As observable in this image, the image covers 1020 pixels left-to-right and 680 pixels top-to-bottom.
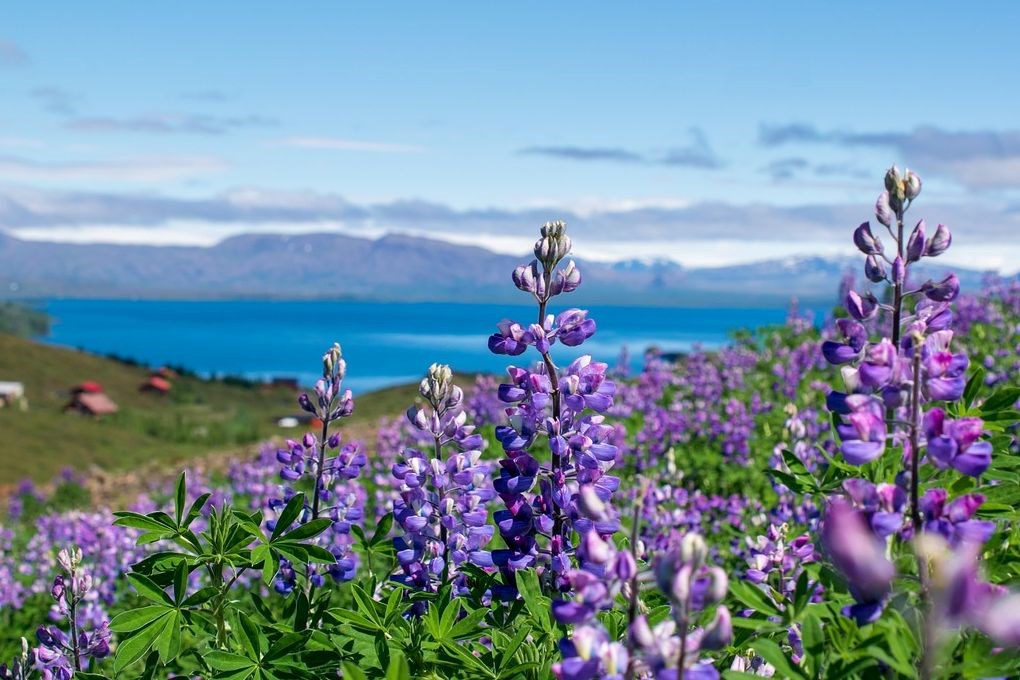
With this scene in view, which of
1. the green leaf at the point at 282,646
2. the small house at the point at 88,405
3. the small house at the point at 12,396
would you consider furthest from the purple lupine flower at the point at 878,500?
the small house at the point at 12,396

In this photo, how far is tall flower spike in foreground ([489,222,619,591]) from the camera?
2.76m

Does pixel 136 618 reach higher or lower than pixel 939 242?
lower

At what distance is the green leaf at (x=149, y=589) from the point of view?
8.51 feet

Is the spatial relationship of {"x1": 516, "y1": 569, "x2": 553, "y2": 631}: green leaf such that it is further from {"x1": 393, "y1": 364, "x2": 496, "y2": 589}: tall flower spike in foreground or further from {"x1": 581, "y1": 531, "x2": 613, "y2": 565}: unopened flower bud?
{"x1": 581, "y1": 531, "x2": 613, "y2": 565}: unopened flower bud

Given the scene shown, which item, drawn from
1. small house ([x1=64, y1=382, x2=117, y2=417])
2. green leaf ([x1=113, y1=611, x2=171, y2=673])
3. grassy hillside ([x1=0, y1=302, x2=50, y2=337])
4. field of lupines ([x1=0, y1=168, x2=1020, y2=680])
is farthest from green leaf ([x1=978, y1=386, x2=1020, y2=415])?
grassy hillside ([x1=0, y1=302, x2=50, y2=337])

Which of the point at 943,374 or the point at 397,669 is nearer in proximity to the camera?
the point at 397,669

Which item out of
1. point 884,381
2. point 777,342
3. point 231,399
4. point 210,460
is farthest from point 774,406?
point 231,399

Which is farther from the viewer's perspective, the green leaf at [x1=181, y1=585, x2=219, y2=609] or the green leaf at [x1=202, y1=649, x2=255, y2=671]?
the green leaf at [x1=181, y1=585, x2=219, y2=609]

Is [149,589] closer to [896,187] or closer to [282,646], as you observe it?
[282,646]

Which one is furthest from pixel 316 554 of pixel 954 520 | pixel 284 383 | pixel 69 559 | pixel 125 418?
pixel 284 383

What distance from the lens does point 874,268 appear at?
239cm

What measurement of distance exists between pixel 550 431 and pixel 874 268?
0.98m

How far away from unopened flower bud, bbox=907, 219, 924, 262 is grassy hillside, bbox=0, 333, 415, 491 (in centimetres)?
1817

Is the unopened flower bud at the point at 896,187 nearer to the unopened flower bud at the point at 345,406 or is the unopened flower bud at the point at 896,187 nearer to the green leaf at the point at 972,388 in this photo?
the green leaf at the point at 972,388
